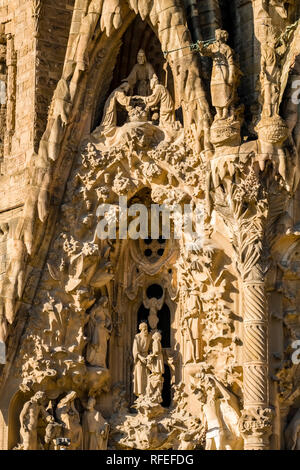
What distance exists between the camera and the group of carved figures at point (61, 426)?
60.5 feet

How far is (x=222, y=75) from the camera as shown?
18.2 m

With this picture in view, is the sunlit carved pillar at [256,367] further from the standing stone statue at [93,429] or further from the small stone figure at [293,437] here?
the standing stone statue at [93,429]

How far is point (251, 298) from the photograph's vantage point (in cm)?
1770

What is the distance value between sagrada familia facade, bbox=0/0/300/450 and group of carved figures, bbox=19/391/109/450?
21 millimetres

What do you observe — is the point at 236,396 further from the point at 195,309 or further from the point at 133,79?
the point at 133,79

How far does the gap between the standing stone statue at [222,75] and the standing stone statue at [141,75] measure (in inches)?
41.7

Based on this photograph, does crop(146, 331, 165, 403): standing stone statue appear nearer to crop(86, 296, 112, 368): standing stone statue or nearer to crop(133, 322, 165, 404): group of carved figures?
crop(133, 322, 165, 404): group of carved figures

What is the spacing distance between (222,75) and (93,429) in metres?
3.96

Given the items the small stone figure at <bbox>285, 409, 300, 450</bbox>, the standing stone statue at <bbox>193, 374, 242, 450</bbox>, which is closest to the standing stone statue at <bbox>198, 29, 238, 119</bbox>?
the standing stone statue at <bbox>193, 374, 242, 450</bbox>

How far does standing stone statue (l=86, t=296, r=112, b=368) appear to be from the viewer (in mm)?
18703

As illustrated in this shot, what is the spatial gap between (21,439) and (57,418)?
1.45 feet

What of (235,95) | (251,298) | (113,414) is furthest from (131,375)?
(235,95)

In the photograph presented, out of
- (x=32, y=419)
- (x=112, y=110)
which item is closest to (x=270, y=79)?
(x=112, y=110)

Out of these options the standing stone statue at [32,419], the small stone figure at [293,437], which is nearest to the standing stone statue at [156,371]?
the standing stone statue at [32,419]
